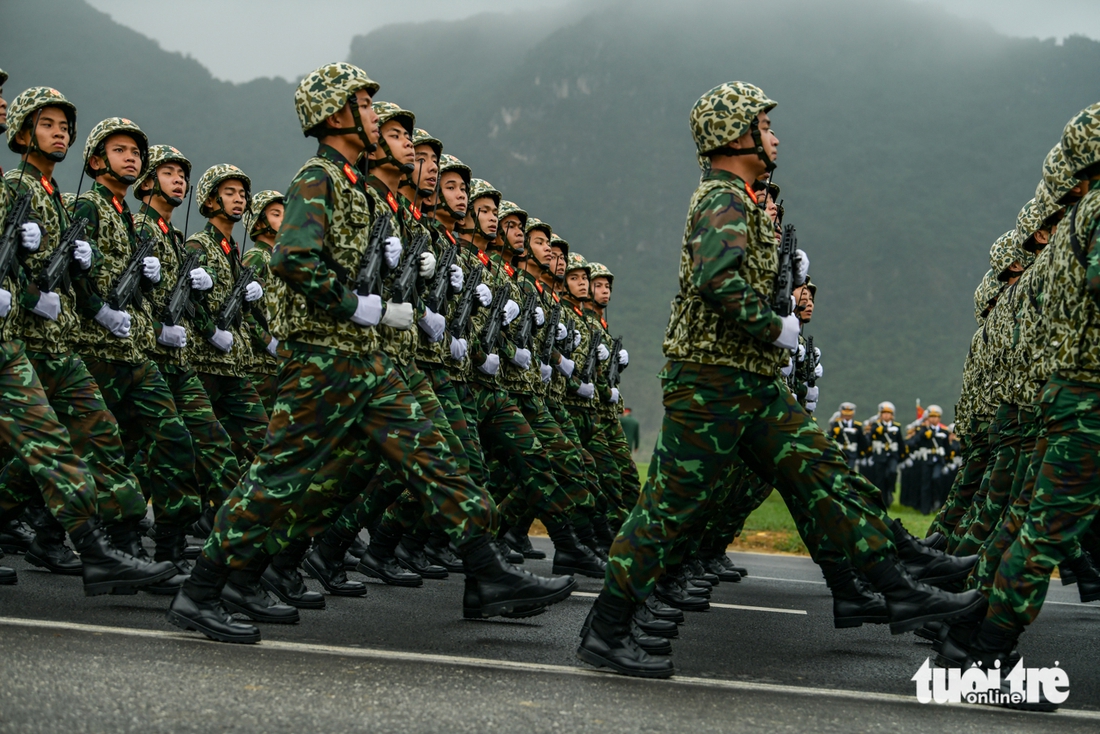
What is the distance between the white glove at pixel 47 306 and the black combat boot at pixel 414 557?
2930 mm

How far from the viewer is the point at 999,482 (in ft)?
27.7

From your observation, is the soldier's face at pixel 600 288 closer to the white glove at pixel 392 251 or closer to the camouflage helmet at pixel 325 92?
the camouflage helmet at pixel 325 92

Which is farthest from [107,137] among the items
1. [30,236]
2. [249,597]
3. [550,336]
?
[249,597]

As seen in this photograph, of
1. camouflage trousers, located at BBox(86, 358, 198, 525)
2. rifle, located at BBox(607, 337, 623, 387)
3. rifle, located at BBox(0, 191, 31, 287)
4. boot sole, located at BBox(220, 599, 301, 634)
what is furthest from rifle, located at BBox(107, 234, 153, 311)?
rifle, located at BBox(607, 337, 623, 387)

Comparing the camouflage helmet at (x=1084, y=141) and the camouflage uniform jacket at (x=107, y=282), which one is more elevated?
the camouflage helmet at (x=1084, y=141)

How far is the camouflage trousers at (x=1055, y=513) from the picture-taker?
525cm

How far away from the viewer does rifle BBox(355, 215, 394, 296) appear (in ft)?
18.8

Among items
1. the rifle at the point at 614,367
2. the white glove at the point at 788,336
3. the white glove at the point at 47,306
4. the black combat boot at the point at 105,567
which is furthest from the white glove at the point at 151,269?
the rifle at the point at 614,367

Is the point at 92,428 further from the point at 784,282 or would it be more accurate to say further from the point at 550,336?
the point at 550,336

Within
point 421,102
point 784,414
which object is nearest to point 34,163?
point 784,414

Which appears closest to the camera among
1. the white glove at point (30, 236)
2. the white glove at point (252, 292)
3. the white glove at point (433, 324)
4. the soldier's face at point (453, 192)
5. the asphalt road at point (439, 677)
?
the asphalt road at point (439, 677)

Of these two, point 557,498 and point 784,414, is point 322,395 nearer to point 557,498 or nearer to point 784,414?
point 784,414

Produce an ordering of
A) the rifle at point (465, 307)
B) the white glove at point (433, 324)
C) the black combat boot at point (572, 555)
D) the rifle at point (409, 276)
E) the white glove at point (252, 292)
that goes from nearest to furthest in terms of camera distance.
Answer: the rifle at point (409, 276), the white glove at point (433, 324), the rifle at point (465, 307), the black combat boot at point (572, 555), the white glove at point (252, 292)

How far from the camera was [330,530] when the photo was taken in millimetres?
7711
